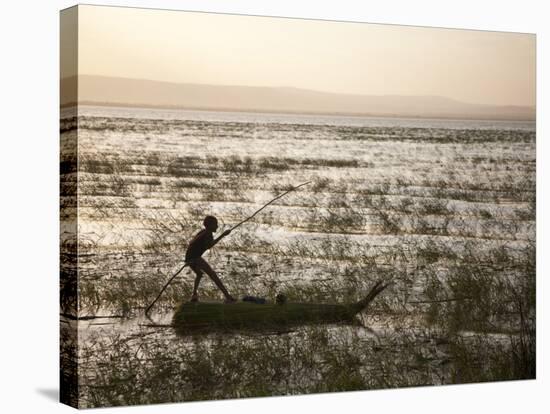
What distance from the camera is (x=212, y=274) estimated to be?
1073 centimetres

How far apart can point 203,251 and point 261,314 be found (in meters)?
0.69

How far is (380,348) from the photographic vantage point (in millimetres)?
11305

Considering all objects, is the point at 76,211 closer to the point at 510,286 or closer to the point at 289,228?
the point at 289,228

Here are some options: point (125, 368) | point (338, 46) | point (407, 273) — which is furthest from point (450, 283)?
point (125, 368)

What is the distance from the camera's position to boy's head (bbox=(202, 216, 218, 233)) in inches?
421

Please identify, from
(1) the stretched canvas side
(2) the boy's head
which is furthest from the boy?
(1) the stretched canvas side

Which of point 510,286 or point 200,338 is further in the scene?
point 510,286

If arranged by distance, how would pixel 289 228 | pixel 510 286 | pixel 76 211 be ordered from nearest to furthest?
pixel 76 211
pixel 289 228
pixel 510 286

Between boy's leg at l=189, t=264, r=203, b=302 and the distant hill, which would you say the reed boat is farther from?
the distant hill

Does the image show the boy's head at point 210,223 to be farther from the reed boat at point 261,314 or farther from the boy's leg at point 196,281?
the reed boat at point 261,314

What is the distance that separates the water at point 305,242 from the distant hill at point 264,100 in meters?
0.07

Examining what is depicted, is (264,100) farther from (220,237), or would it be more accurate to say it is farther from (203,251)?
(203,251)

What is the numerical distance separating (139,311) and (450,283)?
2680 millimetres

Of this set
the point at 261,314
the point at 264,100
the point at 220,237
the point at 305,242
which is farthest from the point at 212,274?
the point at 264,100
